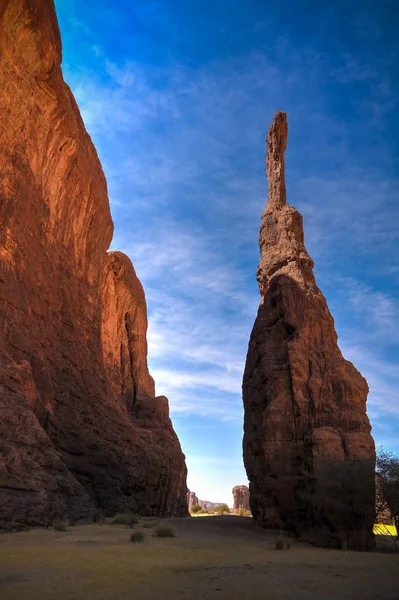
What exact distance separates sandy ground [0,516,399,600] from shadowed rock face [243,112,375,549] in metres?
5.70

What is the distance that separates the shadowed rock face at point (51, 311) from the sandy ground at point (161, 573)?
328 cm

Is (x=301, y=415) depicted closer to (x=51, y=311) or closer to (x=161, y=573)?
(x=51, y=311)

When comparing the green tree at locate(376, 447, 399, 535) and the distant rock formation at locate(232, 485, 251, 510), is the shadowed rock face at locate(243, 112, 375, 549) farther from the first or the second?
the distant rock formation at locate(232, 485, 251, 510)

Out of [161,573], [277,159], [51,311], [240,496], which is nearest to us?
[161,573]

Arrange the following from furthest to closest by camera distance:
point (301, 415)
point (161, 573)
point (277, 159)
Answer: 1. point (277, 159)
2. point (301, 415)
3. point (161, 573)

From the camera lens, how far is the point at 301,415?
2089cm

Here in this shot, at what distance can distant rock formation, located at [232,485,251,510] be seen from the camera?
105750 mm

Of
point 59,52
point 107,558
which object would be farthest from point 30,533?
point 59,52

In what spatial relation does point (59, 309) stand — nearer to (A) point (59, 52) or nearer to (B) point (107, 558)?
(A) point (59, 52)

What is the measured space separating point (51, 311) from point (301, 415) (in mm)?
12850

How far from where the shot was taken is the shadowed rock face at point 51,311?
49.9 feet

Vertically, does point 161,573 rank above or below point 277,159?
below

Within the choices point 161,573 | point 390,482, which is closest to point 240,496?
point 390,482

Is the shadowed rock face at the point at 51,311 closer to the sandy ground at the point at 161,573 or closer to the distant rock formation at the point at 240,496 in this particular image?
the sandy ground at the point at 161,573
